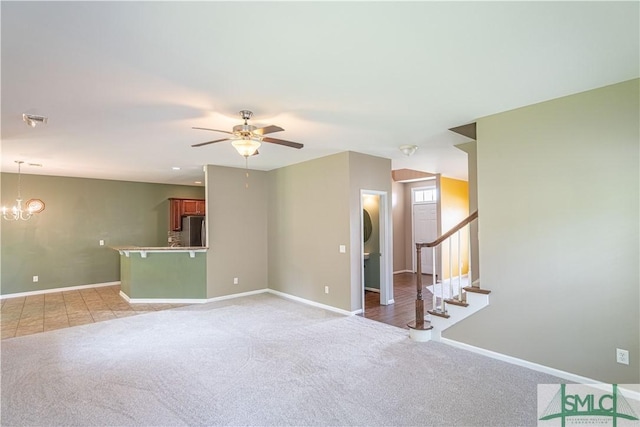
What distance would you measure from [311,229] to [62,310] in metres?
4.38

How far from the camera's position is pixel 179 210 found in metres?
8.25

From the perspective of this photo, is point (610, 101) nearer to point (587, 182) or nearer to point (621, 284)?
point (587, 182)

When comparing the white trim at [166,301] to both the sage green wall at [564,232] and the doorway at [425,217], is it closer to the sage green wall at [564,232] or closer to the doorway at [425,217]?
the sage green wall at [564,232]

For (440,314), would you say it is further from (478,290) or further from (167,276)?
(167,276)

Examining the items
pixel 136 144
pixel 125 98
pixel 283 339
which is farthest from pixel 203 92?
pixel 283 339

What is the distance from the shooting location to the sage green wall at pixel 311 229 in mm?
5172

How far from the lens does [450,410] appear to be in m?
2.50

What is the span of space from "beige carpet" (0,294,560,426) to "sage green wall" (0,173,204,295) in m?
3.48

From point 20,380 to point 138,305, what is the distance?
9.06ft

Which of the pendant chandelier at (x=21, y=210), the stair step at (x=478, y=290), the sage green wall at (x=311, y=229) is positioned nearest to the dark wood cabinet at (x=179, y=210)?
the pendant chandelier at (x=21, y=210)

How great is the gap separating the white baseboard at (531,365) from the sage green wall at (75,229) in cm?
737

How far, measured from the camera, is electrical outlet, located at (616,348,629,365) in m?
2.68

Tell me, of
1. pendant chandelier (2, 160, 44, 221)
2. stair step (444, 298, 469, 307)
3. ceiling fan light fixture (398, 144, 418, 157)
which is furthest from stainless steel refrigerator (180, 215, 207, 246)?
stair step (444, 298, 469, 307)

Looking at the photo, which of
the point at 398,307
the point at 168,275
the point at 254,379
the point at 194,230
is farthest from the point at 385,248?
the point at 194,230
